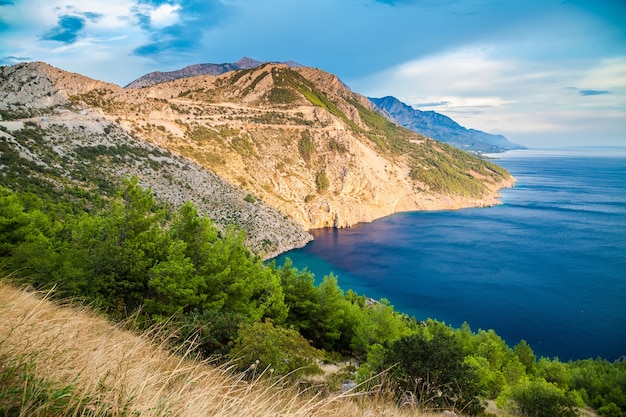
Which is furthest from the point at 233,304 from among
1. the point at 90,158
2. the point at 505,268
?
the point at 505,268

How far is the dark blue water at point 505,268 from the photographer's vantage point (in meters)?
34.5

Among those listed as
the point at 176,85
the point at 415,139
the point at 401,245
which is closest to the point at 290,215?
the point at 401,245

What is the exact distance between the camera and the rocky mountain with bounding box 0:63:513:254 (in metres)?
41.8

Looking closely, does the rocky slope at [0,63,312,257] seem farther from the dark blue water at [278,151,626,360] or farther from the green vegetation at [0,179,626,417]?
the green vegetation at [0,179,626,417]

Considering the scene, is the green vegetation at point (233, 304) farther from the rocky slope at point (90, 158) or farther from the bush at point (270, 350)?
the rocky slope at point (90, 158)

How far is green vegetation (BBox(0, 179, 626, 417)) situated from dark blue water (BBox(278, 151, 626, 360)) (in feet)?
50.3

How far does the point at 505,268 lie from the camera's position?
162 feet

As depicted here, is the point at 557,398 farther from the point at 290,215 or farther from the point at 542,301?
the point at 290,215

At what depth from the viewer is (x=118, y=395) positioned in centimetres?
194

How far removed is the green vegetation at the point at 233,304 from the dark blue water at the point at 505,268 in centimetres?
1532

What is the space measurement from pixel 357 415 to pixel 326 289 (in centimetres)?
1671

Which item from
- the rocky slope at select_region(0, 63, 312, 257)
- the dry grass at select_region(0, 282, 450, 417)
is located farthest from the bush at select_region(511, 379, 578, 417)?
the rocky slope at select_region(0, 63, 312, 257)

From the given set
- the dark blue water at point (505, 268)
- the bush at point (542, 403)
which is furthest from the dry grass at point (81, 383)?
the dark blue water at point (505, 268)

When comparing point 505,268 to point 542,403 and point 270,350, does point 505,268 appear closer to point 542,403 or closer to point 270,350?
point 542,403
